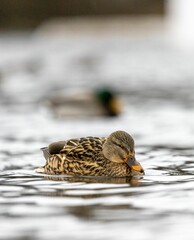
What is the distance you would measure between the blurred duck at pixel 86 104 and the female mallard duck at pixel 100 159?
291 inches

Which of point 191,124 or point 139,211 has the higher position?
point 191,124

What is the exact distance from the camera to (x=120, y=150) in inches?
384

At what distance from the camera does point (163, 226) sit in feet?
24.7

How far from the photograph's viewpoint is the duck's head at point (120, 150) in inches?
383

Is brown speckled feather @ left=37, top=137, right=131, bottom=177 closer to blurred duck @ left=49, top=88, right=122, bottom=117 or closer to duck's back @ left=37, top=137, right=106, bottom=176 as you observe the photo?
duck's back @ left=37, top=137, right=106, bottom=176

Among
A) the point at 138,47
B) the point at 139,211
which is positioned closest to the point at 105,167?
the point at 139,211

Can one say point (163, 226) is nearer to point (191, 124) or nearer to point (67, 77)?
point (191, 124)

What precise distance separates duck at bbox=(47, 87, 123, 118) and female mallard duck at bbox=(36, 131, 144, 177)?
739 centimetres

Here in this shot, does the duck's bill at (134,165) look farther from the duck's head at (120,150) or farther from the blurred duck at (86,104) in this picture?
the blurred duck at (86,104)

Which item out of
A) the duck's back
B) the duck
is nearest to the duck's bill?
the duck's back

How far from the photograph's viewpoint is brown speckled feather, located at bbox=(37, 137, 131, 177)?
384 inches

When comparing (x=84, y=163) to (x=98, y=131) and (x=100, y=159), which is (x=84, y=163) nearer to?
(x=100, y=159)

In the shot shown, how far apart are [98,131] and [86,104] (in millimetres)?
3111

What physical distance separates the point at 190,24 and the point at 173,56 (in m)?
14.2
